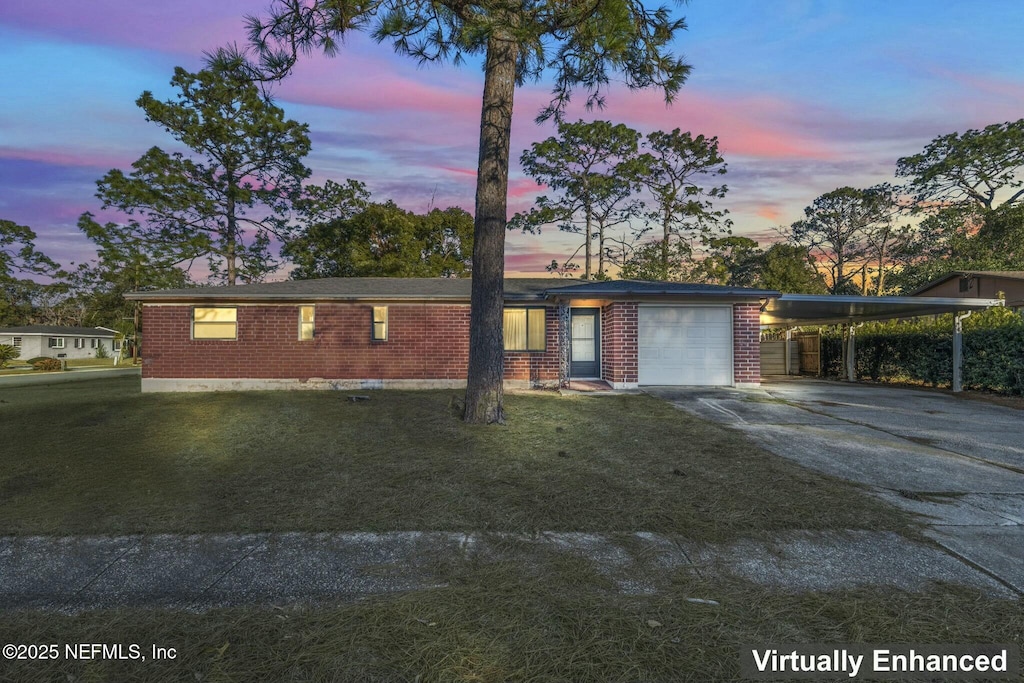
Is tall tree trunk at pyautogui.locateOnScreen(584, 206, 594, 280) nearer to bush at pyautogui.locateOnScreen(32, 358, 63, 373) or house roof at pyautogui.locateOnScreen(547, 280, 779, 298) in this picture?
house roof at pyautogui.locateOnScreen(547, 280, 779, 298)

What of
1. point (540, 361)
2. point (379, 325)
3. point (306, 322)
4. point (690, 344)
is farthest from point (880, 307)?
point (306, 322)

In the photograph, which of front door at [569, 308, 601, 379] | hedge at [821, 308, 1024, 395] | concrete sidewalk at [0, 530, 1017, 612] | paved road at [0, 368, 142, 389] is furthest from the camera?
paved road at [0, 368, 142, 389]

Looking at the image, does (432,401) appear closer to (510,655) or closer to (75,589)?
(75,589)

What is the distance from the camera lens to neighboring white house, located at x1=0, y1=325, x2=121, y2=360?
40219 millimetres

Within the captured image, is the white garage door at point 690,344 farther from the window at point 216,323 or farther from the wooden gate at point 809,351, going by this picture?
the window at point 216,323

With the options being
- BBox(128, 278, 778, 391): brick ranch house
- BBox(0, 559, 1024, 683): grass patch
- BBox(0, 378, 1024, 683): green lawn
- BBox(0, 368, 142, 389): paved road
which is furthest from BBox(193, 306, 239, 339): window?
BBox(0, 559, 1024, 683): grass patch

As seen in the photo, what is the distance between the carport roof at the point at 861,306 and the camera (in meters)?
12.3

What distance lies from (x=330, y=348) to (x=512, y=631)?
39.7 ft

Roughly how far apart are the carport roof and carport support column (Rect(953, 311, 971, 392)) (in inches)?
17.1

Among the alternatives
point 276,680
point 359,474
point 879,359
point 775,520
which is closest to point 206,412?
point 359,474

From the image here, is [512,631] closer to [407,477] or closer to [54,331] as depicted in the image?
[407,477]

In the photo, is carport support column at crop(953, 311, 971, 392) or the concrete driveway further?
carport support column at crop(953, 311, 971, 392)

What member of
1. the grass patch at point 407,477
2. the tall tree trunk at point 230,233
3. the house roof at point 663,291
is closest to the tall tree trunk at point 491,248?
the grass patch at point 407,477

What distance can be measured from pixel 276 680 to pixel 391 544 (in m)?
1.49
